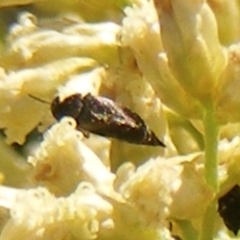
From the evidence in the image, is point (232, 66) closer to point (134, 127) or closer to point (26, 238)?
point (134, 127)

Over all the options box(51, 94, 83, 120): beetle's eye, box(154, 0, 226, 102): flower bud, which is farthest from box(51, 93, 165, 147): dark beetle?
box(154, 0, 226, 102): flower bud

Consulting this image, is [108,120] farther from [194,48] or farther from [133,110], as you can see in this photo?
[194,48]

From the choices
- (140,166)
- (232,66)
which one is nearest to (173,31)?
(232,66)

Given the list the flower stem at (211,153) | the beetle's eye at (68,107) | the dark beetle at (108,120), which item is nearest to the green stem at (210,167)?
the flower stem at (211,153)

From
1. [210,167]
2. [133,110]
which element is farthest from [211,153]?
[133,110]

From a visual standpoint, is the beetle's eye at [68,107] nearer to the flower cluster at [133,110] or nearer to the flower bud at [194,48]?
the flower cluster at [133,110]

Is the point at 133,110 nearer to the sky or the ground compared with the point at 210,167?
nearer to the ground
